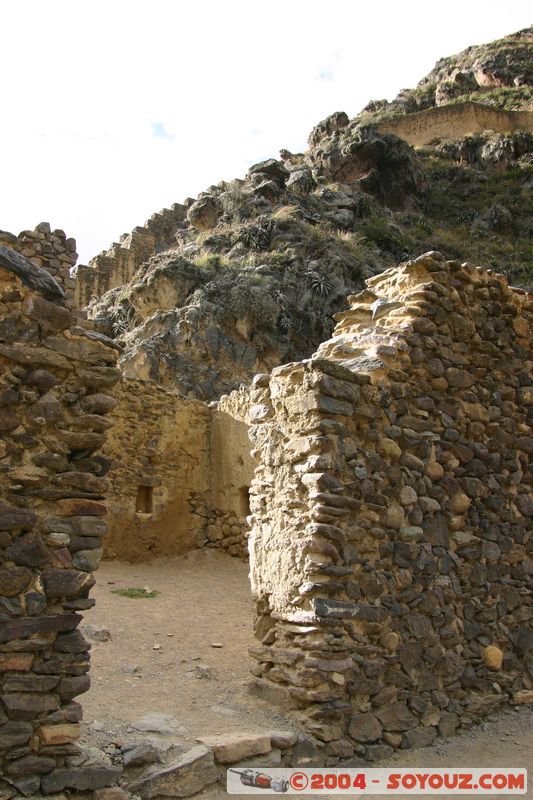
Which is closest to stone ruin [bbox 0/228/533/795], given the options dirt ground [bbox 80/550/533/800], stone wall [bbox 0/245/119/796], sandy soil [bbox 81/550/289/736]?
stone wall [bbox 0/245/119/796]

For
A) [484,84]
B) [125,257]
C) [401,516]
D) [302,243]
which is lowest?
[401,516]

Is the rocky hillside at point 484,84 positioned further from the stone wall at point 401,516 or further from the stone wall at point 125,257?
the stone wall at point 401,516

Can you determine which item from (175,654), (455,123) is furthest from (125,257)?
(175,654)

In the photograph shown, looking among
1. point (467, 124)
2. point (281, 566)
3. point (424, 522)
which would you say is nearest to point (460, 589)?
point (424, 522)

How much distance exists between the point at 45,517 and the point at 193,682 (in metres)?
2.56

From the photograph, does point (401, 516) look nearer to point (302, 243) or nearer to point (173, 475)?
point (173, 475)

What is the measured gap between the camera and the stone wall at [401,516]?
15.6 feet

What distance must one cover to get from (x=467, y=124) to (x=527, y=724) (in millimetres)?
44208

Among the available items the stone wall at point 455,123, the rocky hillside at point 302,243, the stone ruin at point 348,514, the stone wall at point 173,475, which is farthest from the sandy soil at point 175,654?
the stone wall at point 455,123

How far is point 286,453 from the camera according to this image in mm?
5180

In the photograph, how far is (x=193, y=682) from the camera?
213 inches

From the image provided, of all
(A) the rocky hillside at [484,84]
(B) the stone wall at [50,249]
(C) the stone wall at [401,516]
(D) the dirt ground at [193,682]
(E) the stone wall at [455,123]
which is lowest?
(D) the dirt ground at [193,682]

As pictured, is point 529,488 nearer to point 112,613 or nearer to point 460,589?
point 460,589

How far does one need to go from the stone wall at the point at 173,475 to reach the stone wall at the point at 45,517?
686 centimetres
